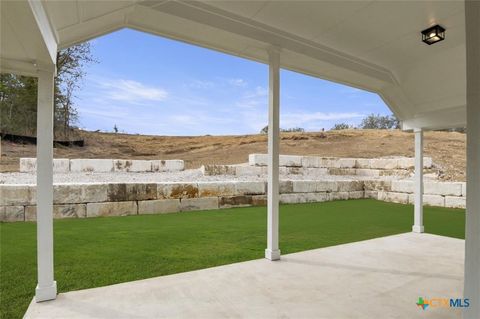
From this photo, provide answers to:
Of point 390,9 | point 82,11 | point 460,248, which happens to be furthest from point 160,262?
point 460,248

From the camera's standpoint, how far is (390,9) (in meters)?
2.92

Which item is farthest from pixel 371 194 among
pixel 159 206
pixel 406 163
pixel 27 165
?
pixel 27 165

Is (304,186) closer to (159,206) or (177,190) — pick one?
(177,190)

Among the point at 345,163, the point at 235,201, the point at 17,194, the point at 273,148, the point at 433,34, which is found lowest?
the point at 235,201

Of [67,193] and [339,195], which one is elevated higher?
[67,193]

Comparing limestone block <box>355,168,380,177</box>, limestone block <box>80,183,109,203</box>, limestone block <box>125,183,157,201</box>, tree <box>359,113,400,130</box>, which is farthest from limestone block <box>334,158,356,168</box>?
tree <box>359,113,400,130</box>

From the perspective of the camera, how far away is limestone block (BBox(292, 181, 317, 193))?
27.9 ft

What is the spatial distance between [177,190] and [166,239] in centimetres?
232

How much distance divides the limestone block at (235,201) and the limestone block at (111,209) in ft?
7.01

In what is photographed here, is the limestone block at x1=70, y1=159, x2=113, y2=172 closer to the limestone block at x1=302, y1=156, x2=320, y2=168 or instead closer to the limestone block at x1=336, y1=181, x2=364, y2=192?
the limestone block at x1=302, y1=156, x2=320, y2=168

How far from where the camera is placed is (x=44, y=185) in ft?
8.05

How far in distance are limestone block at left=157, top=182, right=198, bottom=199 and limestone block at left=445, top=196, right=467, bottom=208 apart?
7039mm

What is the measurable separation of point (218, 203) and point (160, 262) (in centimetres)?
373

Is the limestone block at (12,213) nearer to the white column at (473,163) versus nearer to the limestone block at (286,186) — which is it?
the limestone block at (286,186)
